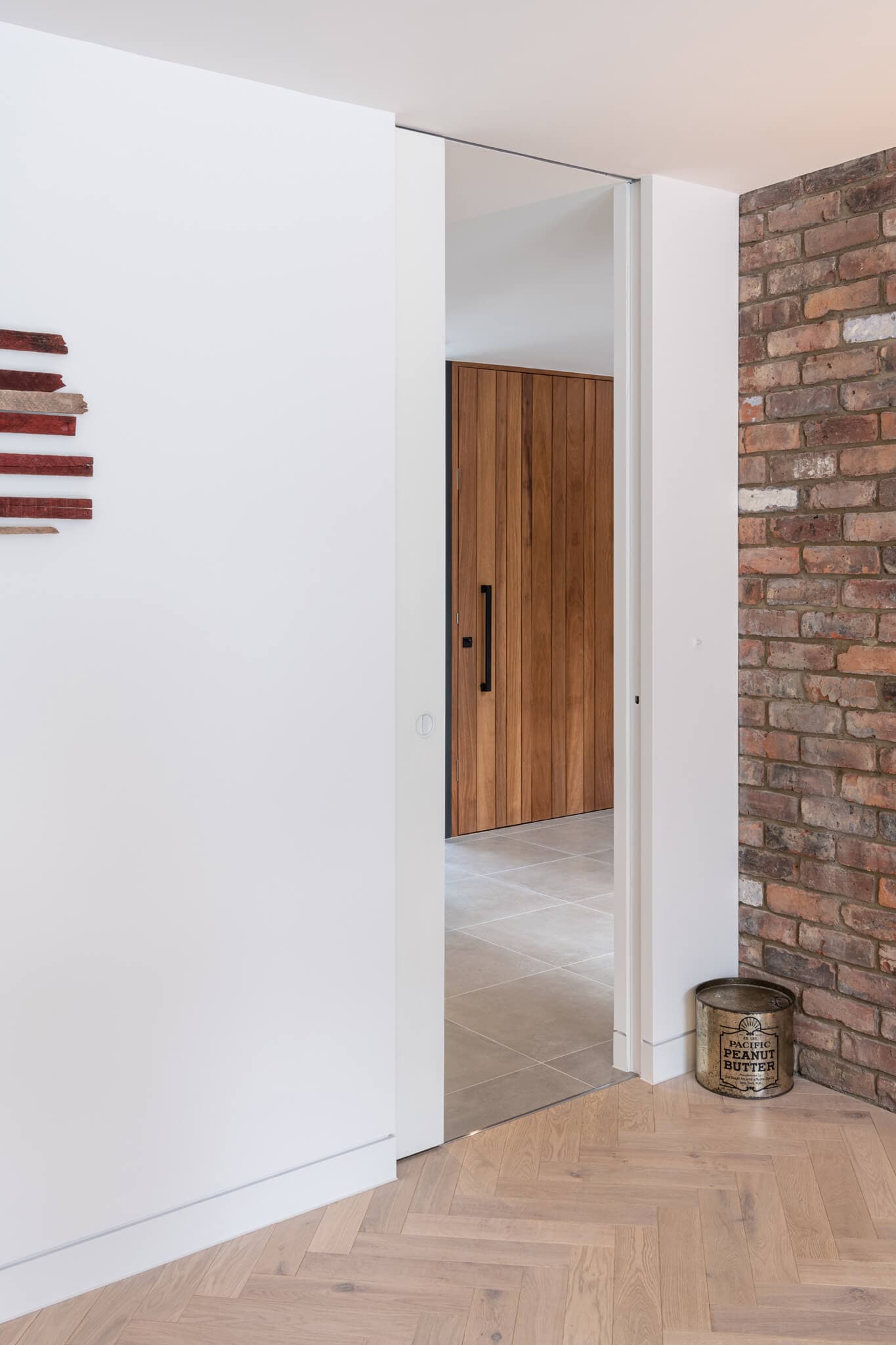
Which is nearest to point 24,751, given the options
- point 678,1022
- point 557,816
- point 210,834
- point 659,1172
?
point 210,834

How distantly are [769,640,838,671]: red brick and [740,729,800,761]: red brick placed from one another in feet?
0.61

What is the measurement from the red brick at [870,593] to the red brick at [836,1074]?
1.17m

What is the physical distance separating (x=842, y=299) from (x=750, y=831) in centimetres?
140

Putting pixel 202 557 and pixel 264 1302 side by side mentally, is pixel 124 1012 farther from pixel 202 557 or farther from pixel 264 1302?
pixel 202 557

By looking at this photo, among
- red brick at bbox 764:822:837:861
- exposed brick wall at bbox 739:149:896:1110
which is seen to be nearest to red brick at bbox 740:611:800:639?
exposed brick wall at bbox 739:149:896:1110

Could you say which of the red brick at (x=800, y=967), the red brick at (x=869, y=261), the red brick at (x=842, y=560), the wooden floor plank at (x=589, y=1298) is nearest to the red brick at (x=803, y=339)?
the red brick at (x=869, y=261)

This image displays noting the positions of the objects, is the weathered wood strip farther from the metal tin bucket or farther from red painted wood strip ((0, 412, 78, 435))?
the metal tin bucket

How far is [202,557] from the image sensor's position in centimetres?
221

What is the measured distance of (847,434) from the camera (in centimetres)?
281

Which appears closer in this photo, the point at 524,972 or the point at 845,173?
the point at 845,173

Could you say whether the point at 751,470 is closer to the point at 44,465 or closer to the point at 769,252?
the point at 769,252

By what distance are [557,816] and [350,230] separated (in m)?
4.30

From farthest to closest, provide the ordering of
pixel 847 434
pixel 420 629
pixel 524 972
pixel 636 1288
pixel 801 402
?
pixel 524 972
pixel 801 402
pixel 847 434
pixel 420 629
pixel 636 1288

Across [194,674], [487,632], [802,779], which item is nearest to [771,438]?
[802,779]
